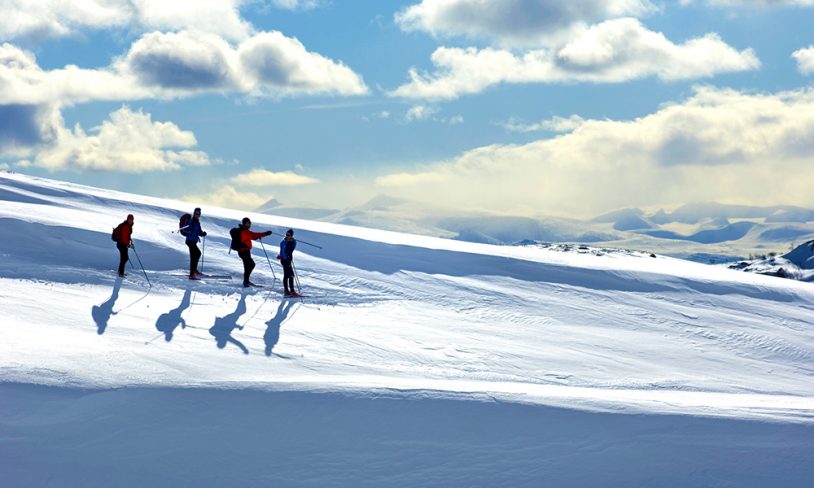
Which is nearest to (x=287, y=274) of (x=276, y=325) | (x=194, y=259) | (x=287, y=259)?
(x=287, y=259)

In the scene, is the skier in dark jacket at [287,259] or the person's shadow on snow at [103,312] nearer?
the person's shadow on snow at [103,312]

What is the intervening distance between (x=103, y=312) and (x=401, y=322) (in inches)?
244

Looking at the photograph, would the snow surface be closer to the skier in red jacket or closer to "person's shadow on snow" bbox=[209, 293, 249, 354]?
"person's shadow on snow" bbox=[209, 293, 249, 354]

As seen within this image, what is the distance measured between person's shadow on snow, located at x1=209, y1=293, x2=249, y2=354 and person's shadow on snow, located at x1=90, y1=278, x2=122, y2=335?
1923mm

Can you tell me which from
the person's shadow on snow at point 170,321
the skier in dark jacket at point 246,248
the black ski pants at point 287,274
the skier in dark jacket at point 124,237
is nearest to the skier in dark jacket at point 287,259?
the black ski pants at point 287,274

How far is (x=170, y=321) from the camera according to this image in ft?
48.0

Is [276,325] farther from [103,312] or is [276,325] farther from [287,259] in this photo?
[103,312]

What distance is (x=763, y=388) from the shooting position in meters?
14.9

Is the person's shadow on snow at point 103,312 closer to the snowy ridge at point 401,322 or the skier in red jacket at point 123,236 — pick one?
the snowy ridge at point 401,322

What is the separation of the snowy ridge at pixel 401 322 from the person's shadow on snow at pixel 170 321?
0.07m

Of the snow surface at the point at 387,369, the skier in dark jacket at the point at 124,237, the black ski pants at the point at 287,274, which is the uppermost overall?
the skier in dark jacket at the point at 124,237

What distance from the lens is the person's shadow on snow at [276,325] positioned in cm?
1383

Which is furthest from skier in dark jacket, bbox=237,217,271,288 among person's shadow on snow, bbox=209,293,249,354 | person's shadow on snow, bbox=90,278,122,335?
person's shadow on snow, bbox=90,278,122,335

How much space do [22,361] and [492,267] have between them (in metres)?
15.0
